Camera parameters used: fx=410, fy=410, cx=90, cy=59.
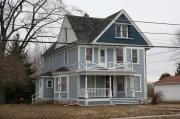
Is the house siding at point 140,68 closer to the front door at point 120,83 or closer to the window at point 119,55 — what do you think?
the window at point 119,55

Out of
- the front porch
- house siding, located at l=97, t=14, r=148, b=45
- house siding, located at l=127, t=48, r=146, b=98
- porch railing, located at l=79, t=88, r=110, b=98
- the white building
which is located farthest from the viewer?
the white building

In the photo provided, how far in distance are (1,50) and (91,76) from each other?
34.0 feet

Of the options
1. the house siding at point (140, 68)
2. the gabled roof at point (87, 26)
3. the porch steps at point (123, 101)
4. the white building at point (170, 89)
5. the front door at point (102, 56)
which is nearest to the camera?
the porch steps at point (123, 101)

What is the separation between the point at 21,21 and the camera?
5241 cm

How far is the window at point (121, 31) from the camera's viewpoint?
154 ft

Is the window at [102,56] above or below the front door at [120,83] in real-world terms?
above

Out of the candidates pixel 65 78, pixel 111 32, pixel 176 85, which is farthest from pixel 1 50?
pixel 176 85

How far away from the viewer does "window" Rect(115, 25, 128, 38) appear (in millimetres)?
Result: 46875

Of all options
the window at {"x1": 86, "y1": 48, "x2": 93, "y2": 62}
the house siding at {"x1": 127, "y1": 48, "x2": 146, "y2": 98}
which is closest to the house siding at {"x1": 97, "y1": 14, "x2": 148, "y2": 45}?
the house siding at {"x1": 127, "y1": 48, "x2": 146, "y2": 98}

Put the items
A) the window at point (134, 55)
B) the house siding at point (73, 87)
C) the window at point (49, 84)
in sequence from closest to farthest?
the house siding at point (73, 87), the window at point (134, 55), the window at point (49, 84)

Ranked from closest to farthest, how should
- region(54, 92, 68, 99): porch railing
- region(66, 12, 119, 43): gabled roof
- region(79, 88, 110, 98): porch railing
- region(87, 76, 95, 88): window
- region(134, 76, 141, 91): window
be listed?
region(79, 88, 110, 98): porch railing
region(87, 76, 95, 88): window
region(66, 12, 119, 43): gabled roof
region(54, 92, 68, 99): porch railing
region(134, 76, 141, 91): window

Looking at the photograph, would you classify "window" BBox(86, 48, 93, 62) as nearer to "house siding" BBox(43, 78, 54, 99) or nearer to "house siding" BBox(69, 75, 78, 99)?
"house siding" BBox(69, 75, 78, 99)

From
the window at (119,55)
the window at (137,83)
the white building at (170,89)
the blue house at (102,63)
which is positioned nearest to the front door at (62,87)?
the blue house at (102,63)

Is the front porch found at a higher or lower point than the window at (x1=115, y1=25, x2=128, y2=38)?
lower
